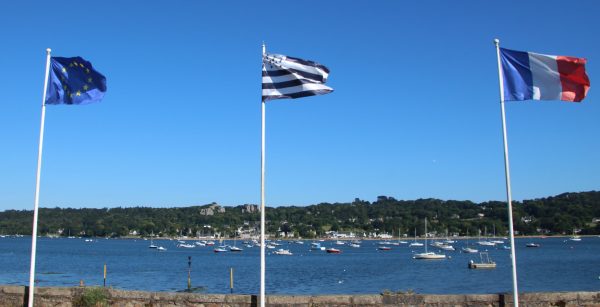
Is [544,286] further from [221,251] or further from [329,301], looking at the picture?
[221,251]

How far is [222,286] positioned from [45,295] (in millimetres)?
45856

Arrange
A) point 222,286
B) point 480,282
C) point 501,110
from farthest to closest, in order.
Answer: point 480,282 < point 222,286 < point 501,110

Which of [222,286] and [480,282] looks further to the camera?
[480,282]

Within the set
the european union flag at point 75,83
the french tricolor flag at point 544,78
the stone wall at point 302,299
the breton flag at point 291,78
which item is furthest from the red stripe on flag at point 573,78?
the european union flag at point 75,83

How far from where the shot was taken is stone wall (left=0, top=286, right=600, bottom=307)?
15812 millimetres

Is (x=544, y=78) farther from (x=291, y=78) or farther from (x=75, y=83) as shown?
(x=75, y=83)

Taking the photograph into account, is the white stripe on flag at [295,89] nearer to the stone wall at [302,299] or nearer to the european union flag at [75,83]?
the european union flag at [75,83]

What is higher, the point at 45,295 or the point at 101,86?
the point at 101,86

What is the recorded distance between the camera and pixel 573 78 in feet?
50.7

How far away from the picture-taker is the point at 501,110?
15531 mm

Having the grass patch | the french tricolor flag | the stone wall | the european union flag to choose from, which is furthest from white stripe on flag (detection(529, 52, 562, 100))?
the grass patch

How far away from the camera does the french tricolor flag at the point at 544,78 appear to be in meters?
15.5

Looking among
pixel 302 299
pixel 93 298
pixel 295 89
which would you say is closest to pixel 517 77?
pixel 295 89

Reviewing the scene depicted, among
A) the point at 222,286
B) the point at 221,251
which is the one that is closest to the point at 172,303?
the point at 222,286
